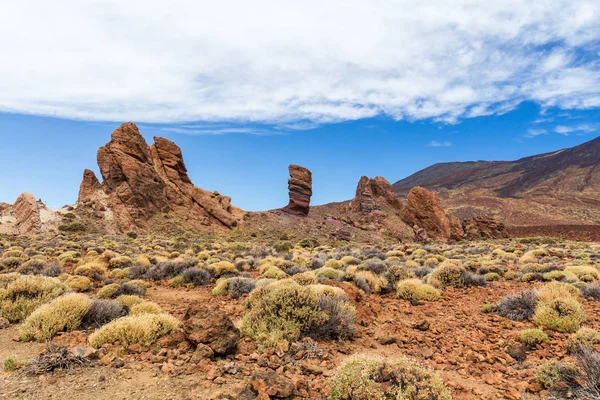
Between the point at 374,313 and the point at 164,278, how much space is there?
29.5 feet

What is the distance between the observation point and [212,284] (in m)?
12.8

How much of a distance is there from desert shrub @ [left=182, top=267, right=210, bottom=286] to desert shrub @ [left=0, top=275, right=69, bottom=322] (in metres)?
4.49

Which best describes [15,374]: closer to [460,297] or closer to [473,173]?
[460,297]

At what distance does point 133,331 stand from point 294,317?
116 inches

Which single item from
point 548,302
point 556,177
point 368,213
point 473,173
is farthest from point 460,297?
point 473,173

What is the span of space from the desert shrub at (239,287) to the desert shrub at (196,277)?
7.66 ft

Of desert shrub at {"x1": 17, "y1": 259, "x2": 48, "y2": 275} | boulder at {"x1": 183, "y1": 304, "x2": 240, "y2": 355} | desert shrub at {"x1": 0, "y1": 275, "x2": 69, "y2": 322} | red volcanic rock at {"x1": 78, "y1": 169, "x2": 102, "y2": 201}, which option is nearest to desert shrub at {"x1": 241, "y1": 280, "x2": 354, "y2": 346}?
boulder at {"x1": 183, "y1": 304, "x2": 240, "y2": 355}

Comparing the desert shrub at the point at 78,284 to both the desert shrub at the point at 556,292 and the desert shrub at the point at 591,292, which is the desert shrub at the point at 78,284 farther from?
the desert shrub at the point at 591,292

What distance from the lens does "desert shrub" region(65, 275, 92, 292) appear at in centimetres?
1072

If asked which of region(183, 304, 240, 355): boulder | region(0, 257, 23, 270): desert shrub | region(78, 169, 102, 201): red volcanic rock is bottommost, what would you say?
region(183, 304, 240, 355): boulder

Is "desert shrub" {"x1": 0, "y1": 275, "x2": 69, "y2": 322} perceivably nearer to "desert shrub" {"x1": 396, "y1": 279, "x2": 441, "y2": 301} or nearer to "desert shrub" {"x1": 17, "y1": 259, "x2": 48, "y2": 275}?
"desert shrub" {"x1": 17, "y1": 259, "x2": 48, "y2": 275}

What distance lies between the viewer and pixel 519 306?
8.38 m

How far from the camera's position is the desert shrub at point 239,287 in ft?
34.1

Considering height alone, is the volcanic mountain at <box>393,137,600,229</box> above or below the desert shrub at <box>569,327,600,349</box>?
above
